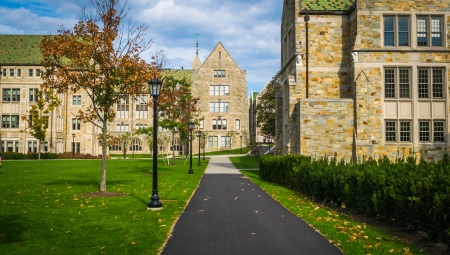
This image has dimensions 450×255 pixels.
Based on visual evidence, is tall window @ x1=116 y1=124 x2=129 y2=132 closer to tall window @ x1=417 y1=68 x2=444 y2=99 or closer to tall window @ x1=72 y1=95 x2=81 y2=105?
tall window @ x1=72 y1=95 x2=81 y2=105

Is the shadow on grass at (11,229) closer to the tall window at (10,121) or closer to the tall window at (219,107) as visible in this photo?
the tall window at (10,121)

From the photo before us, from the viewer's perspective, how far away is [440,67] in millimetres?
24953

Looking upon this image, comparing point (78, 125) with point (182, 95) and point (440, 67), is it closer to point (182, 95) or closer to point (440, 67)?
point (182, 95)

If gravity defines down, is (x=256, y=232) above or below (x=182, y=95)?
below

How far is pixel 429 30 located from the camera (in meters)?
25.1

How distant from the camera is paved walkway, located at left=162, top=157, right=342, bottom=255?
7660 millimetres

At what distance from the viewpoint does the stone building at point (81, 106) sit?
6550 cm

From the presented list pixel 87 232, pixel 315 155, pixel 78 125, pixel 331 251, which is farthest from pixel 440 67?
pixel 78 125

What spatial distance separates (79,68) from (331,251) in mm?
12842

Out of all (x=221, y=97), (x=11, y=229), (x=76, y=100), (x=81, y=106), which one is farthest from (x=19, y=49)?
(x=11, y=229)

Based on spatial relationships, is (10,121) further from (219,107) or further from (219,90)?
(219,90)

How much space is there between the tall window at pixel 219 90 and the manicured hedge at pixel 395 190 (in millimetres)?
57188

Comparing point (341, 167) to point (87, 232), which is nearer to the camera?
point (87, 232)

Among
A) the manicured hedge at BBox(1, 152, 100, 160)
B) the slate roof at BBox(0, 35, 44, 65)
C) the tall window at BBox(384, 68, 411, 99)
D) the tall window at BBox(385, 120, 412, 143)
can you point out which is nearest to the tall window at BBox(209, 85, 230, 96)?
the manicured hedge at BBox(1, 152, 100, 160)
